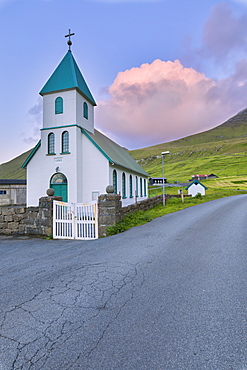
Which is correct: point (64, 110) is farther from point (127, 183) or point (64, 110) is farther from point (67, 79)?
point (127, 183)

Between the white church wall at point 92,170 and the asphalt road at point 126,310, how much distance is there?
1228 centimetres

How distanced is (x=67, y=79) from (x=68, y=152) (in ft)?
22.4

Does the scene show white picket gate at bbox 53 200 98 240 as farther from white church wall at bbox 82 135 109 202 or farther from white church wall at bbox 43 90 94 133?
white church wall at bbox 43 90 94 133

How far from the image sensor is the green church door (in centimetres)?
1861

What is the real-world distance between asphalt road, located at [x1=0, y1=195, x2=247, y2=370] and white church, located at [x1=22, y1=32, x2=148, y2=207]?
12379mm

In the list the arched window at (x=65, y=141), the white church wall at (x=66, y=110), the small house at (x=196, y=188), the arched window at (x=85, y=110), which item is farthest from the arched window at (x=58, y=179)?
the small house at (x=196, y=188)

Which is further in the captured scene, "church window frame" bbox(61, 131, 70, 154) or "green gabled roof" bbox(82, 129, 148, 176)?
"church window frame" bbox(61, 131, 70, 154)

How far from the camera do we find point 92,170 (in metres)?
18.8

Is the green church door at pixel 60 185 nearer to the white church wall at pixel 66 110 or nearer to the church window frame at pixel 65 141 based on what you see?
the church window frame at pixel 65 141

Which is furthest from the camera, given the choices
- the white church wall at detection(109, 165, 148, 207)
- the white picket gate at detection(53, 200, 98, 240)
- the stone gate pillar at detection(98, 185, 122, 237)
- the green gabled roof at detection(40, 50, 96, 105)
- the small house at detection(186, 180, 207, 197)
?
the small house at detection(186, 180, 207, 197)

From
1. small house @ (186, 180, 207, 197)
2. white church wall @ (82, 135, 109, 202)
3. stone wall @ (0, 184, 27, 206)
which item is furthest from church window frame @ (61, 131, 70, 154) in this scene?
small house @ (186, 180, 207, 197)

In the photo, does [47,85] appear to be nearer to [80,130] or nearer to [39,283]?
[80,130]

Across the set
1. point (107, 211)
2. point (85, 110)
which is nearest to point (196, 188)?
point (85, 110)

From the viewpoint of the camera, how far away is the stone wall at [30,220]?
32.6 feet
